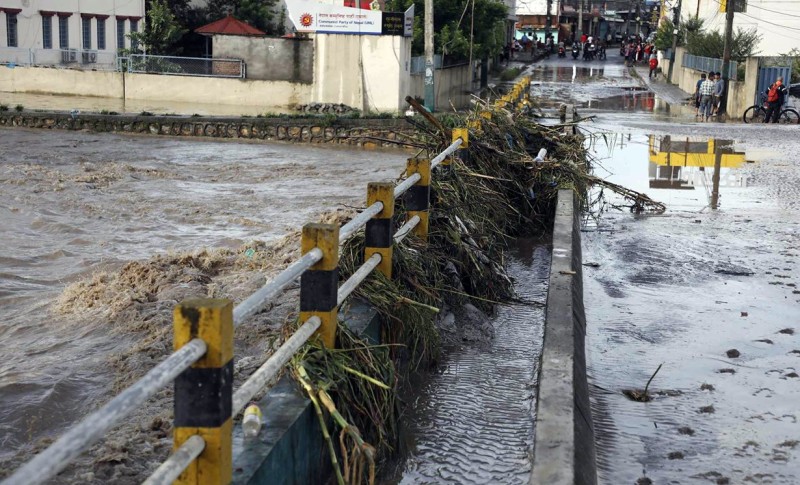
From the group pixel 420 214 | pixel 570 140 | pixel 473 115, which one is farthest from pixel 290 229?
pixel 420 214

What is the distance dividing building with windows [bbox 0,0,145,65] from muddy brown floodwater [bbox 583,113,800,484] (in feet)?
99.9

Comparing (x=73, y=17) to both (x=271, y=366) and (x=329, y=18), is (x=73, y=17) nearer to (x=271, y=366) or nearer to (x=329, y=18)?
(x=329, y=18)

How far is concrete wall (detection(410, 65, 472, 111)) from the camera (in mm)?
34969

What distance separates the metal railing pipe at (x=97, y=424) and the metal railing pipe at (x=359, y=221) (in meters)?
1.86

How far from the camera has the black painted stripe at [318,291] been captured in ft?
14.4

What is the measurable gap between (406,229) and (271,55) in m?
27.8

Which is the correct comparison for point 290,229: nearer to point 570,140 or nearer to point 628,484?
point 570,140

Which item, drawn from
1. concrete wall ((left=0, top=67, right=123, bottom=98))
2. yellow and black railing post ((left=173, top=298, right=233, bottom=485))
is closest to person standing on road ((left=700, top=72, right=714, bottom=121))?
concrete wall ((left=0, top=67, right=123, bottom=98))

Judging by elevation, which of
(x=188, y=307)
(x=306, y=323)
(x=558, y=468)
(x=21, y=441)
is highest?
(x=188, y=307)

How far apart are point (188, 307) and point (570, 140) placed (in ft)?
35.8

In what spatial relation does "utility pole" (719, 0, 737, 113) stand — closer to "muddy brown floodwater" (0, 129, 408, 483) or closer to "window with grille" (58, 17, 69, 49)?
"muddy brown floodwater" (0, 129, 408, 483)

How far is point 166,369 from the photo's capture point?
280 centimetres

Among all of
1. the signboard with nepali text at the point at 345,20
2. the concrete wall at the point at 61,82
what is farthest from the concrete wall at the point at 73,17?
the signboard with nepali text at the point at 345,20

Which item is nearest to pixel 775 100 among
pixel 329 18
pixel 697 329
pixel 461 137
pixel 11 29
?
pixel 329 18
